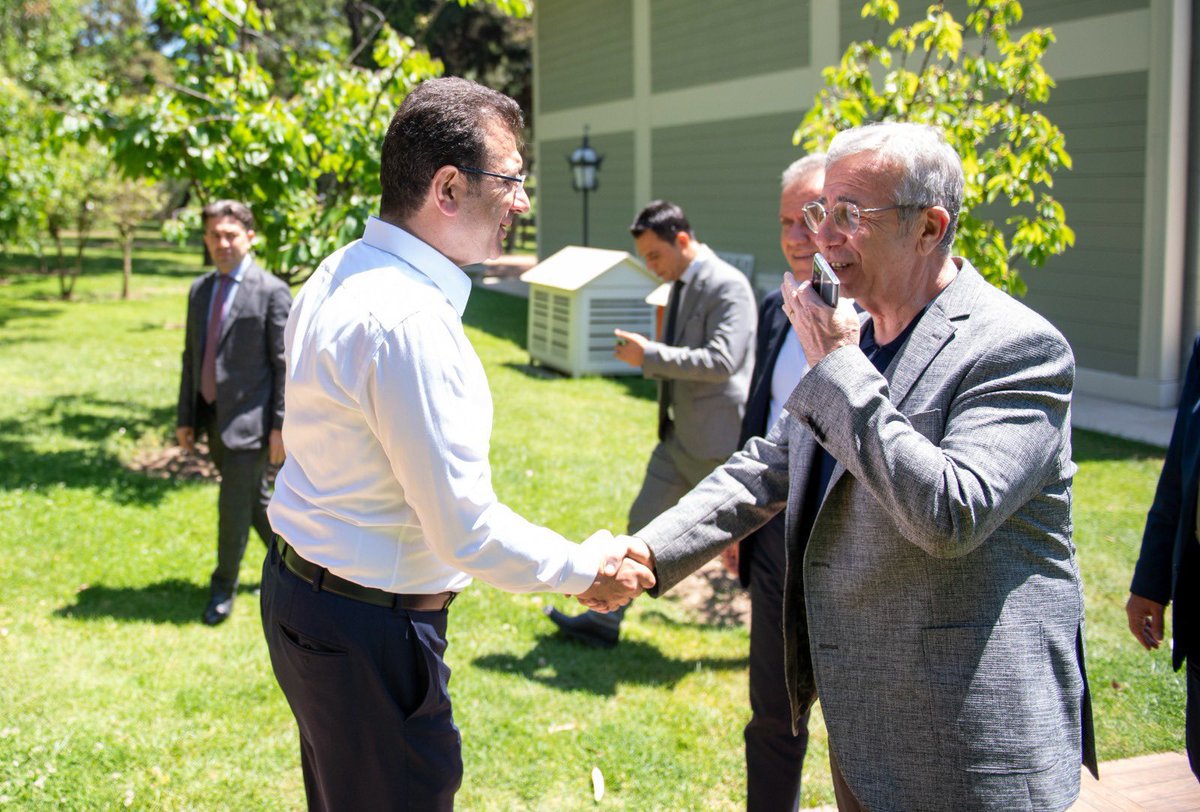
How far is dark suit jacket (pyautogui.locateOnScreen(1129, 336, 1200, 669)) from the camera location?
2.97 meters

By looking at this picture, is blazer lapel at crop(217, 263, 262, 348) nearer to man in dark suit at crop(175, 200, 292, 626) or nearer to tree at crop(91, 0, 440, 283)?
man in dark suit at crop(175, 200, 292, 626)

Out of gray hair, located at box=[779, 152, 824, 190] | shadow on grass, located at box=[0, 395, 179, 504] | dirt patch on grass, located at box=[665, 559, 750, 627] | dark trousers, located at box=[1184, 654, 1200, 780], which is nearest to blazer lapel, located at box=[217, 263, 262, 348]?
shadow on grass, located at box=[0, 395, 179, 504]

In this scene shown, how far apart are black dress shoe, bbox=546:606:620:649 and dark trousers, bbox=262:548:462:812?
3.13 metres

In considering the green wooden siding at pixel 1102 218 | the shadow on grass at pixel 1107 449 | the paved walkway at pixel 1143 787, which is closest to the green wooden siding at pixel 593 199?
the green wooden siding at pixel 1102 218

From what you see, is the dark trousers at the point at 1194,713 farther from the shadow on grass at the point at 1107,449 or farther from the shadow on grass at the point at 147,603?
the shadow on grass at the point at 1107,449

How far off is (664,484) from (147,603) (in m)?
3.15

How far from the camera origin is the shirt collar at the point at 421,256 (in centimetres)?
243

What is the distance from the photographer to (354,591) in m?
2.44

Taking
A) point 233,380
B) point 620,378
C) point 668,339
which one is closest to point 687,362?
point 668,339

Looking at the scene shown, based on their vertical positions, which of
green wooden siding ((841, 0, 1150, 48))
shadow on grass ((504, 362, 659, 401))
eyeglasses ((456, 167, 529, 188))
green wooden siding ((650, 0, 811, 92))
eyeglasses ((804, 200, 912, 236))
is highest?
green wooden siding ((650, 0, 811, 92))

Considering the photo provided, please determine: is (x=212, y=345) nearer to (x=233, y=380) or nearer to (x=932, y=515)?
(x=233, y=380)

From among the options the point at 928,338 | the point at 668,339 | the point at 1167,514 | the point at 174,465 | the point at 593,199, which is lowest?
the point at 174,465

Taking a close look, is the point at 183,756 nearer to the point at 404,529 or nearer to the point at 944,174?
the point at 404,529

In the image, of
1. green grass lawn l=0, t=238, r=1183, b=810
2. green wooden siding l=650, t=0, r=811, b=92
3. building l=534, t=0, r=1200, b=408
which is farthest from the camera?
green wooden siding l=650, t=0, r=811, b=92
